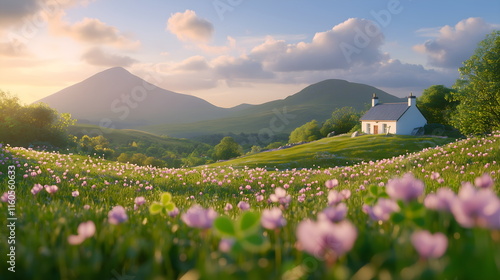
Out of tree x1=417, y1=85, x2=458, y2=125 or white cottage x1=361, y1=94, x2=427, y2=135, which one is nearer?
white cottage x1=361, y1=94, x2=427, y2=135

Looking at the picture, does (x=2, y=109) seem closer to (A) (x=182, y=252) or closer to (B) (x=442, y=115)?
(A) (x=182, y=252)

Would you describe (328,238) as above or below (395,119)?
below

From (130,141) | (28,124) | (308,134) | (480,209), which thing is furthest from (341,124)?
(480,209)

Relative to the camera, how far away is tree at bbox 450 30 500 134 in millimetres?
50031

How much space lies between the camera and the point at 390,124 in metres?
83.1

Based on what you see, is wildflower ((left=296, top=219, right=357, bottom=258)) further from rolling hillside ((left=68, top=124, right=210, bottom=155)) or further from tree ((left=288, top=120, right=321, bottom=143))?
rolling hillside ((left=68, top=124, right=210, bottom=155))

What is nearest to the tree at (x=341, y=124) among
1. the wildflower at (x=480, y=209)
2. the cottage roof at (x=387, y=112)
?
the cottage roof at (x=387, y=112)

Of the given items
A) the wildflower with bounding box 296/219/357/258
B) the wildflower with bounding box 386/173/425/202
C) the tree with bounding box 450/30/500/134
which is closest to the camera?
the wildflower with bounding box 296/219/357/258

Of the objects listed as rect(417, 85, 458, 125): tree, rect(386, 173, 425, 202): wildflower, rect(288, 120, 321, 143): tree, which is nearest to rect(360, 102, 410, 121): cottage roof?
rect(417, 85, 458, 125): tree

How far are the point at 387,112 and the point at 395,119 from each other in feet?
17.4

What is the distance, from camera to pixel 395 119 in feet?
268

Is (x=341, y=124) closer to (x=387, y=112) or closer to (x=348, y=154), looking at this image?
(x=387, y=112)

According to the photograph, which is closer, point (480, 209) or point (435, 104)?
point (480, 209)

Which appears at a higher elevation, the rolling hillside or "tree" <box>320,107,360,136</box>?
"tree" <box>320,107,360,136</box>
